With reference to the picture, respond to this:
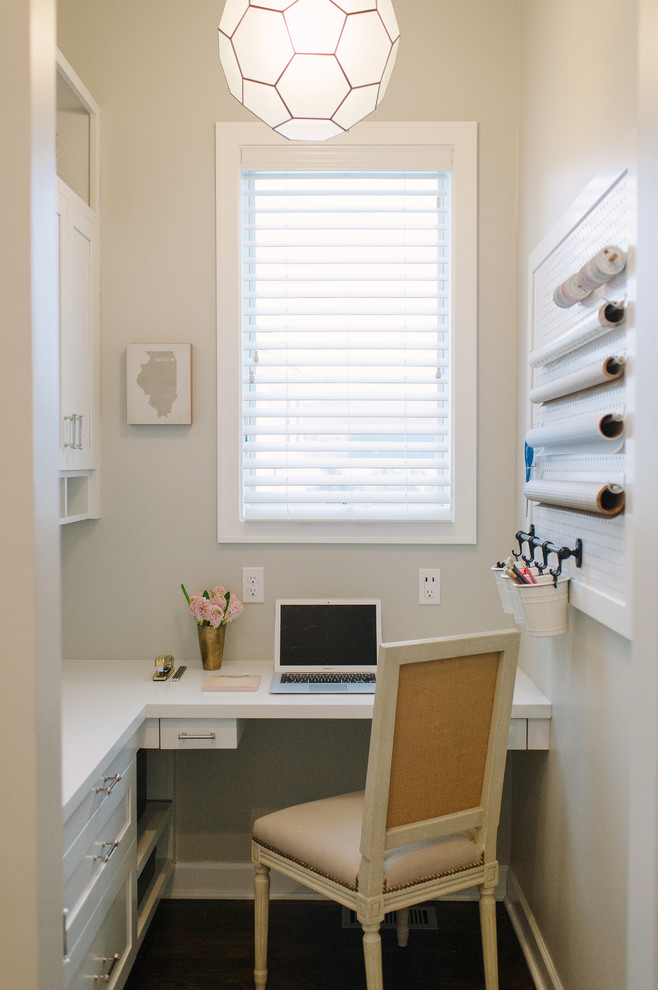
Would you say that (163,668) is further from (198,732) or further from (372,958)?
(372,958)

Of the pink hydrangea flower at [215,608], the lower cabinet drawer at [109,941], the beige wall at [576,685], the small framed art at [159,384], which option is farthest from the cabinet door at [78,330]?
the beige wall at [576,685]

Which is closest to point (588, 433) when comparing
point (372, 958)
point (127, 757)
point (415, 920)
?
point (372, 958)

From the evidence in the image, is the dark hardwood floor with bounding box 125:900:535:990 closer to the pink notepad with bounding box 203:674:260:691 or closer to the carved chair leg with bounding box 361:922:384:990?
the carved chair leg with bounding box 361:922:384:990

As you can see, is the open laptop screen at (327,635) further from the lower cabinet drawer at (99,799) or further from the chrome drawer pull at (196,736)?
the lower cabinet drawer at (99,799)

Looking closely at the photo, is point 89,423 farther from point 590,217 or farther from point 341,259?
point 590,217

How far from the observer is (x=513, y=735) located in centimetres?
208

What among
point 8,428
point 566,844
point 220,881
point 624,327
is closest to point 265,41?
point 624,327

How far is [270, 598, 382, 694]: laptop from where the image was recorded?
7.81 feet

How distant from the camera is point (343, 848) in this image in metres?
1.81

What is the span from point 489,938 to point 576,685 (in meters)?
0.67

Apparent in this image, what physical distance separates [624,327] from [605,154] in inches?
16.5

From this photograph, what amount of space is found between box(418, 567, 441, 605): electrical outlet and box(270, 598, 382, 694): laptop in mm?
195

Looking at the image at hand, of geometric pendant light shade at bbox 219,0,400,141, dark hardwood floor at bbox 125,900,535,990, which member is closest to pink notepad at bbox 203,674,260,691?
dark hardwood floor at bbox 125,900,535,990

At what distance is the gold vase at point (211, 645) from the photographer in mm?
2420
